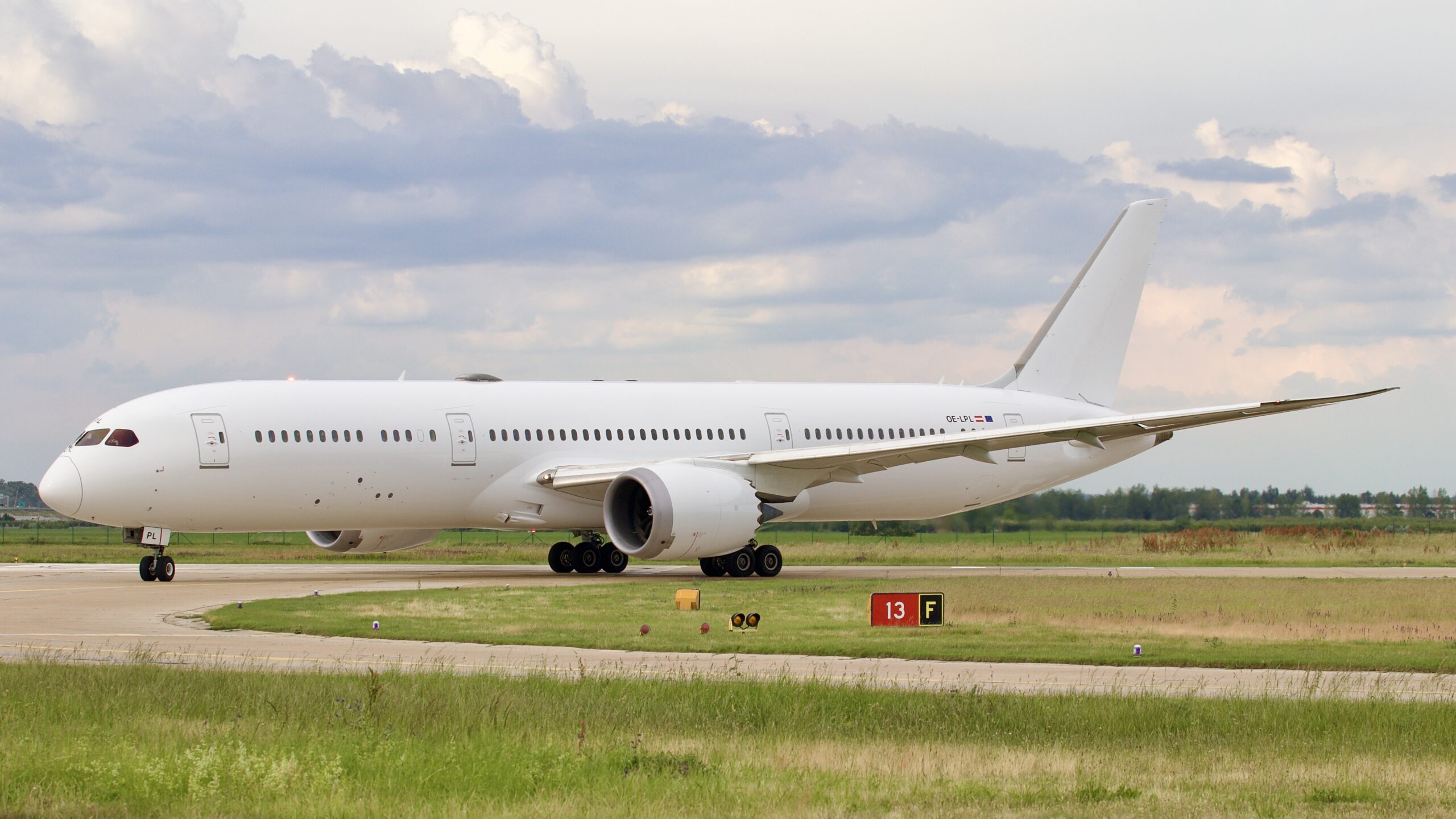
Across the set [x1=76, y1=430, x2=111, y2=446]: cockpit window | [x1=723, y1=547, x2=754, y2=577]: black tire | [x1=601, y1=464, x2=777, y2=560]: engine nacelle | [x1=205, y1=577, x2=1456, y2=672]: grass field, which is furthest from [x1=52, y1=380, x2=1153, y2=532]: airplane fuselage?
[x1=205, y1=577, x2=1456, y2=672]: grass field

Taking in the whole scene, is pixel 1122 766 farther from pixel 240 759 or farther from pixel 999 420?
pixel 999 420

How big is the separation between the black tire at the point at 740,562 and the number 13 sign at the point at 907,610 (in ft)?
38.7

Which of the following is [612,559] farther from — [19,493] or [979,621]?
[19,493]

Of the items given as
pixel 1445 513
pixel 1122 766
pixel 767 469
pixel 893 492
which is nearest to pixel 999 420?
pixel 893 492

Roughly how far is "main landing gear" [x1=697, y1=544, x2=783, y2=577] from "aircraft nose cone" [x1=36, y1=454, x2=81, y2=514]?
40.5ft

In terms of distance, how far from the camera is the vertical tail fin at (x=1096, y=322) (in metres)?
41.4

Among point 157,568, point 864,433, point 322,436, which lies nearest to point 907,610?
point 322,436

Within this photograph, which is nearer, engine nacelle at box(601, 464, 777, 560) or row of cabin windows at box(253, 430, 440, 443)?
row of cabin windows at box(253, 430, 440, 443)

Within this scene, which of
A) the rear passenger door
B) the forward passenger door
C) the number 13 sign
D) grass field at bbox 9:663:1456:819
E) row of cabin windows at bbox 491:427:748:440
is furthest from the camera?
the forward passenger door

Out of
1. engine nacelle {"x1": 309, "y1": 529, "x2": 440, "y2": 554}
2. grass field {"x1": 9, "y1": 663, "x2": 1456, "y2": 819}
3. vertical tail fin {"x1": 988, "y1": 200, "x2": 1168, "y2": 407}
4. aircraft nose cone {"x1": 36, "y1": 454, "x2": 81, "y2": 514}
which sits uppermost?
vertical tail fin {"x1": 988, "y1": 200, "x2": 1168, "y2": 407}

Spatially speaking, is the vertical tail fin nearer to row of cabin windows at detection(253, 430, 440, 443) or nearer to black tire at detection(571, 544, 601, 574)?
Result: black tire at detection(571, 544, 601, 574)

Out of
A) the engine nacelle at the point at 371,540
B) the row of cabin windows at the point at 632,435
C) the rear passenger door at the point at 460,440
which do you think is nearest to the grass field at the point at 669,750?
the rear passenger door at the point at 460,440

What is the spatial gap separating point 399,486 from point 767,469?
25.3 feet

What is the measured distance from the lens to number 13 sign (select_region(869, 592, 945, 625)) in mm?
21125
